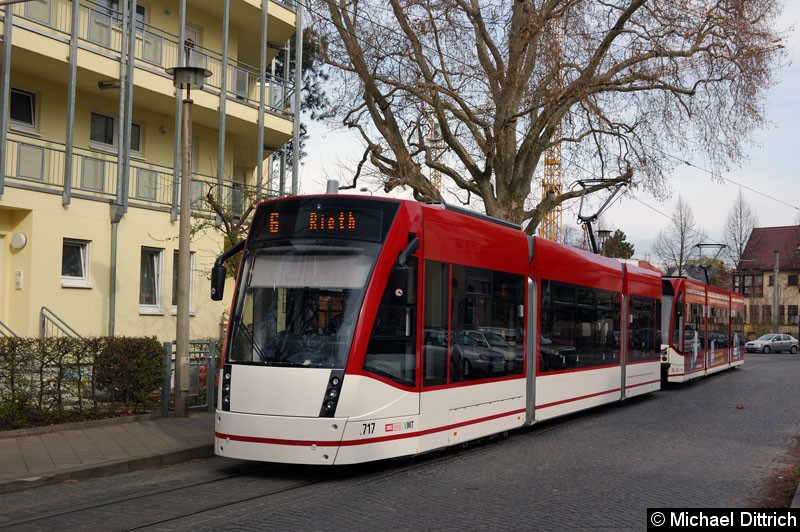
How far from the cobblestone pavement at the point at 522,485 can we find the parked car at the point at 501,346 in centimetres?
117

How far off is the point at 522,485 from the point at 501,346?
360cm

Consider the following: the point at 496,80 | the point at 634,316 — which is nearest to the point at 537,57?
the point at 496,80

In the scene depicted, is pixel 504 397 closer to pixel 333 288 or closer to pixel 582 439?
pixel 582 439

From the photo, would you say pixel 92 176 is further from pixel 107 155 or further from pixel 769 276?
pixel 769 276

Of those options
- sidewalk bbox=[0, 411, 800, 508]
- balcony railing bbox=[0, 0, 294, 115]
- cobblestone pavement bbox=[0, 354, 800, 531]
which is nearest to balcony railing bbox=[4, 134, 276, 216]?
balcony railing bbox=[0, 0, 294, 115]

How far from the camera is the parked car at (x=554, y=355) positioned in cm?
1480

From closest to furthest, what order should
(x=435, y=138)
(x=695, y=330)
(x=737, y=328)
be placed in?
(x=435, y=138) → (x=695, y=330) → (x=737, y=328)

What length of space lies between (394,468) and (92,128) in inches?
590

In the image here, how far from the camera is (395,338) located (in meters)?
10.4

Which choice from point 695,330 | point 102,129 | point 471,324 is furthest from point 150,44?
point 695,330

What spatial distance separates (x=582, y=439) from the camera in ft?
45.7

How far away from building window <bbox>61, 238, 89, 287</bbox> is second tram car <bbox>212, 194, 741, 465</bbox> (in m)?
10.7

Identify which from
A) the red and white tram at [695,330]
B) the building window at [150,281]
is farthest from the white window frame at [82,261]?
the red and white tram at [695,330]

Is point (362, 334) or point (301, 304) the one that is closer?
point (362, 334)
